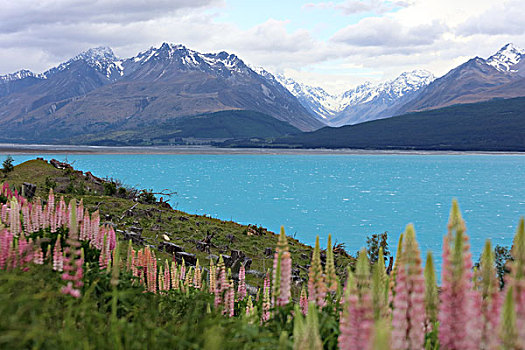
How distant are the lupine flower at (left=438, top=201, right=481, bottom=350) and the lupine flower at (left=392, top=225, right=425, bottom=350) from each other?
15 cm

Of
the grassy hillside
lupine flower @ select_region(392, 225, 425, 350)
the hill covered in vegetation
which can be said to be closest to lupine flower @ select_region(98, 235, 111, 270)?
the hill covered in vegetation

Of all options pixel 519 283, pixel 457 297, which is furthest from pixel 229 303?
pixel 519 283

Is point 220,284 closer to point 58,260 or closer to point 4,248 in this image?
point 58,260

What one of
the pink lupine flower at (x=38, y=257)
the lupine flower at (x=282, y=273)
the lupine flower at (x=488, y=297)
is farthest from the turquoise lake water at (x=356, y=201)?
the lupine flower at (x=488, y=297)

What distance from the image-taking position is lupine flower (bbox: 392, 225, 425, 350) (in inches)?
102

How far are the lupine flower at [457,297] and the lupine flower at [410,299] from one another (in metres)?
0.15

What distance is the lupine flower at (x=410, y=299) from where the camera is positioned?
2588 mm

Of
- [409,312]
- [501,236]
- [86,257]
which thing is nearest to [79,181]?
[86,257]

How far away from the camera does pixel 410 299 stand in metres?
2.62

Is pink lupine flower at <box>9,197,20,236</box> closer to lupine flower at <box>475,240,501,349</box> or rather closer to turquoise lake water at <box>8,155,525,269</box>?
lupine flower at <box>475,240,501,349</box>

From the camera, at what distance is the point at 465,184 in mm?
97688

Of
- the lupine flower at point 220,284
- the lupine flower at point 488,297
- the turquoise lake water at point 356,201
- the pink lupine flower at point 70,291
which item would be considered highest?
the lupine flower at point 488,297

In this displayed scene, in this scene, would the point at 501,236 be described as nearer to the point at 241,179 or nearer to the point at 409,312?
the point at 409,312

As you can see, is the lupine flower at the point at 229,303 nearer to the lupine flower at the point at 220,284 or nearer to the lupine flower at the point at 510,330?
the lupine flower at the point at 220,284
